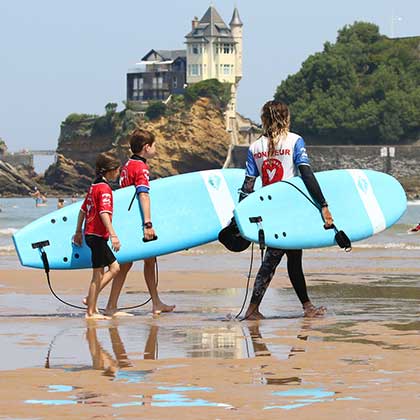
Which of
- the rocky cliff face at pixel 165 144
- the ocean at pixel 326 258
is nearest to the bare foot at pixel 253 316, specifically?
the ocean at pixel 326 258

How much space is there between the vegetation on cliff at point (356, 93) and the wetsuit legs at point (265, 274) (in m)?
96.9

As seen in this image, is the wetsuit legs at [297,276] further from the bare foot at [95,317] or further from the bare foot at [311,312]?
the bare foot at [95,317]

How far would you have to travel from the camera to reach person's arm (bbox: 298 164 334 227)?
24.2 ft

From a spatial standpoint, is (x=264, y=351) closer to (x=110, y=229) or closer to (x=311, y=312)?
(x=311, y=312)

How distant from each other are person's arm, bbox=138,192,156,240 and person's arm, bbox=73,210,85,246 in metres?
0.36

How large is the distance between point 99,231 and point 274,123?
1.21 meters

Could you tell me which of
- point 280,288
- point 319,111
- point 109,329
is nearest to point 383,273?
point 280,288

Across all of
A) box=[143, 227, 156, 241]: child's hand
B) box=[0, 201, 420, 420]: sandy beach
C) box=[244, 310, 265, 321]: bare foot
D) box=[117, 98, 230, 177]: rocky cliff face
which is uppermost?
box=[117, 98, 230, 177]: rocky cliff face

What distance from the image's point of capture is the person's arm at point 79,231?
766 cm

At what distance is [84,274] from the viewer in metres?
11.8

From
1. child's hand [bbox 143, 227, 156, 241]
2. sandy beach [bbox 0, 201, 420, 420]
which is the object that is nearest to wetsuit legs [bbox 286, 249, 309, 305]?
sandy beach [bbox 0, 201, 420, 420]

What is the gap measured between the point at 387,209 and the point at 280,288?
201 centimetres

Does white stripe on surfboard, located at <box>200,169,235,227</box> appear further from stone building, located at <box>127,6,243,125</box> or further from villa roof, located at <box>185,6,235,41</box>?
villa roof, located at <box>185,6,235,41</box>

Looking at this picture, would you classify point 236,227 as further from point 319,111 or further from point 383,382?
point 319,111
